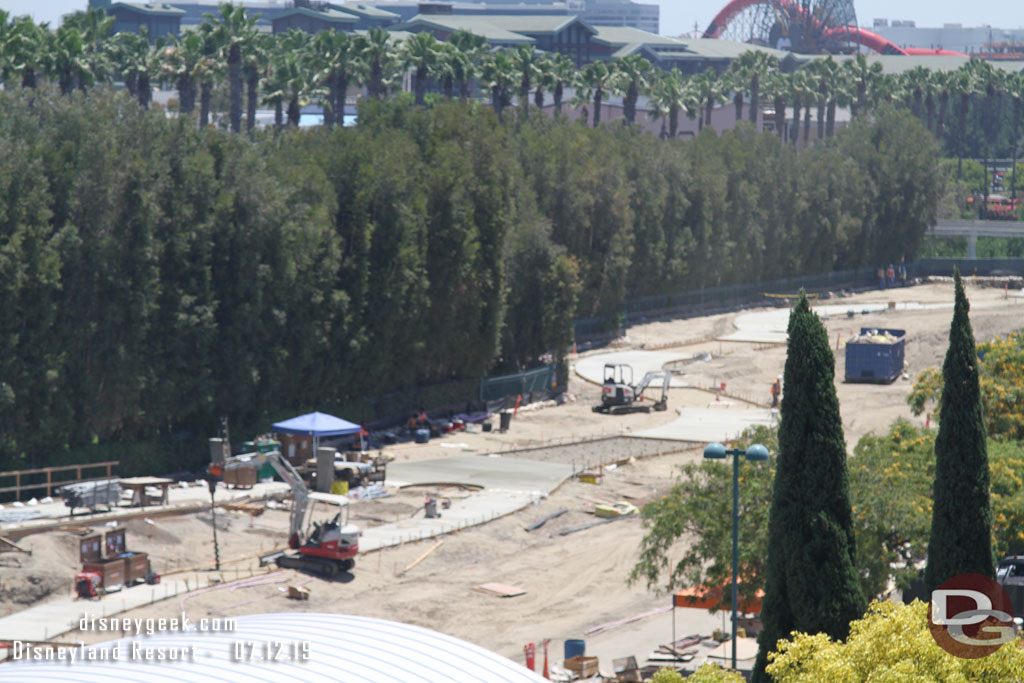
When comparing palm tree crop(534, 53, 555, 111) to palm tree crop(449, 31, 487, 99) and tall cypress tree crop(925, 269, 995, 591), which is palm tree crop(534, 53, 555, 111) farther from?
tall cypress tree crop(925, 269, 995, 591)

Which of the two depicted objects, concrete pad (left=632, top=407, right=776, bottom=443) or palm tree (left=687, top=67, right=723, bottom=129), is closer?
concrete pad (left=632, top=407, right=776, bottom=443)

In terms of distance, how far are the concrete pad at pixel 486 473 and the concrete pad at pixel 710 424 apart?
8935 mm

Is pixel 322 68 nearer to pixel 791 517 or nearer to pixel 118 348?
pixel 118 348

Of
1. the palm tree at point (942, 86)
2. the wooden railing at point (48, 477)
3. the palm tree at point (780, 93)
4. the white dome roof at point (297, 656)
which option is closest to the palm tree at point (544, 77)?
the palm tree at point (780, 93)

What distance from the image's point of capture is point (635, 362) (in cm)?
8550

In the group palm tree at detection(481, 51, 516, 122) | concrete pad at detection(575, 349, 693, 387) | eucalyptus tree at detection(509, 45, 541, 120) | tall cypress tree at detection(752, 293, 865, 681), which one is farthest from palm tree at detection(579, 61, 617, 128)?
tall cypress tree at detection(752, 293, 865, 681)

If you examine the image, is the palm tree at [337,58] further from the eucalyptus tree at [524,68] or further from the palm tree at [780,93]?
the palm tree at [780,93]

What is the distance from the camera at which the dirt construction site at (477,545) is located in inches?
1486

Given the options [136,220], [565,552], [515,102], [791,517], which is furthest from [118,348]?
[515,102]

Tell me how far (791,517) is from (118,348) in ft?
109

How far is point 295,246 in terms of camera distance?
199ft

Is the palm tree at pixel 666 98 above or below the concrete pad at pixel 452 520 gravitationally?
above

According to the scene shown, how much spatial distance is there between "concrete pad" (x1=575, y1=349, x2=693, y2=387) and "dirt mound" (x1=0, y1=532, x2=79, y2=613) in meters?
43.2

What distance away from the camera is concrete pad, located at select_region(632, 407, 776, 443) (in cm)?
6512
